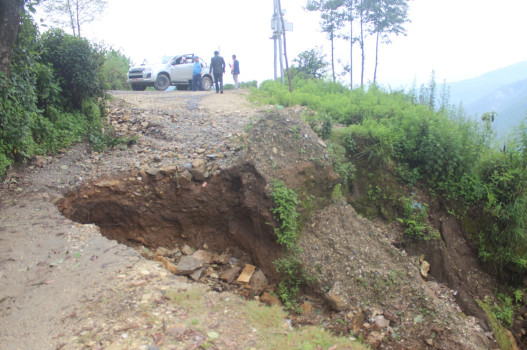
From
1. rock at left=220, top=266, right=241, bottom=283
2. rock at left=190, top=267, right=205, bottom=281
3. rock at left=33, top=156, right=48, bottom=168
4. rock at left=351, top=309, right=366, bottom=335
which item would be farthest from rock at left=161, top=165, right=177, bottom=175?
rock at left=351, top=309, right=366, bottom=335

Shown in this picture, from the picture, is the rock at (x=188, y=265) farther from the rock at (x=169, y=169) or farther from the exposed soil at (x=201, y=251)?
the rock at (x=169, y=169)

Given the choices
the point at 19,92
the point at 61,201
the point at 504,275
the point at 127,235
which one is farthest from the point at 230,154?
the point at 504,275

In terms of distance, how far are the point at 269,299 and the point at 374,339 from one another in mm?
1613

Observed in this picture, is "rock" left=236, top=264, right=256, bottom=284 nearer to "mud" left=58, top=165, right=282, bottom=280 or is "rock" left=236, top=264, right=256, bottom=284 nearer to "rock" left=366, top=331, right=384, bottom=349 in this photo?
"mud" left=58, top=165, right=282, bottom=280

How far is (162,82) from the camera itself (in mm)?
15516

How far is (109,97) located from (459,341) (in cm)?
890

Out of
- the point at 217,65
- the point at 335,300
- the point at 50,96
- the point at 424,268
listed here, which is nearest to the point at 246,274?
the point at 335,300

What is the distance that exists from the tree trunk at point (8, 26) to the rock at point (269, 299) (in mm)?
5632

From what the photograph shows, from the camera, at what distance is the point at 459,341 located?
5.41 metres

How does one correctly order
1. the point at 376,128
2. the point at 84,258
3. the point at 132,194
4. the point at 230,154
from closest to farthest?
1. the point at 84,258
2. the point at 132,194
3. the point at 230,154
4. the point at 376,128

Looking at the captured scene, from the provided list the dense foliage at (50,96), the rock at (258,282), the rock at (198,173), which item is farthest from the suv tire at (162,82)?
the rock at (258,282)

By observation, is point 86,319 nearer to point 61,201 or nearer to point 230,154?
point 61,201

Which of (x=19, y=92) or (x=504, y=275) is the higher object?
(x=19, y=92)

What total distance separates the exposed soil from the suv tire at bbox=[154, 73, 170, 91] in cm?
741
